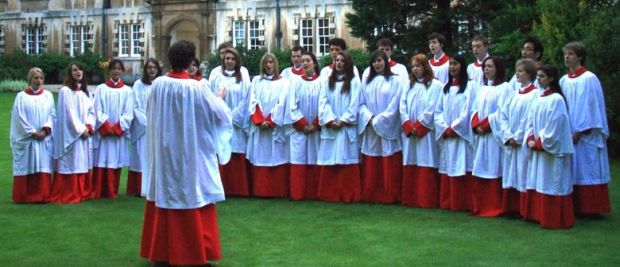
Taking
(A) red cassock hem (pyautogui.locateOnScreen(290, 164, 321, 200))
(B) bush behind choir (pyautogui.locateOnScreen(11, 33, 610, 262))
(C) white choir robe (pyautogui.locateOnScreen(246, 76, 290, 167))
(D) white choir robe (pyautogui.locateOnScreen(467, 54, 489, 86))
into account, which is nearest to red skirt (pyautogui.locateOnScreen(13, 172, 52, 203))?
(B) bush behind choir (pyautogui.locateOnScreen(11, 33, 610, 262))

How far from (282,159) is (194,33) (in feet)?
104

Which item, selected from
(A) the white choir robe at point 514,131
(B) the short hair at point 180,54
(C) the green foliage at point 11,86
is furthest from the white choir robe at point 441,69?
(C) the green foliage at point 11,86

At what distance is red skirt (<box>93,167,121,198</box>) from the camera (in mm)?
13172

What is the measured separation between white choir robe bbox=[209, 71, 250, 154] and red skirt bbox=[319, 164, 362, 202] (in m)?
1.43

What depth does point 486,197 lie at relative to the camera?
452 inches

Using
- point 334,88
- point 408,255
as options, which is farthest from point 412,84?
point 408,255

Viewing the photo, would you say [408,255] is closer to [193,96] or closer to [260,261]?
[260,261]

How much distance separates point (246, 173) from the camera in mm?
13367

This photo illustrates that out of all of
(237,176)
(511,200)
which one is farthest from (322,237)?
(237,176)

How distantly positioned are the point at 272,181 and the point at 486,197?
3.40 meters

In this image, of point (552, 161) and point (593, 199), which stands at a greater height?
point (552, 161)

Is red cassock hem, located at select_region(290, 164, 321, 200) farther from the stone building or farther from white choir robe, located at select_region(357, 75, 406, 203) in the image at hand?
the stone building

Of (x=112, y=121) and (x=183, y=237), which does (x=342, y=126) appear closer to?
(x=112, y=121)

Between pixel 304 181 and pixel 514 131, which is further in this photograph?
pixel 304 181
